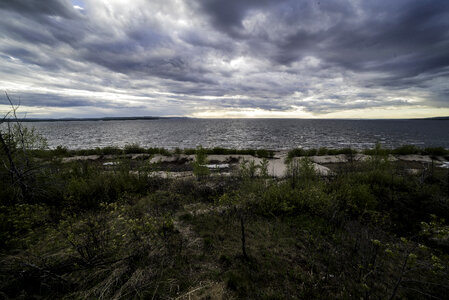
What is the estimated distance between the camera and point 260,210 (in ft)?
17.8

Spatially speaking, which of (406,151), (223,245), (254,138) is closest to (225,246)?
(223,245)

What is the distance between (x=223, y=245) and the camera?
12.8 feet

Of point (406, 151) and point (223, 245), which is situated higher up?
point (406, 151)

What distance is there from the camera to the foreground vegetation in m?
2.74

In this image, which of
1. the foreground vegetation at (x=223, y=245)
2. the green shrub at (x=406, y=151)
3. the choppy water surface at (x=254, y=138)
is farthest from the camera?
the choppy water surface at (x=254, y=138)

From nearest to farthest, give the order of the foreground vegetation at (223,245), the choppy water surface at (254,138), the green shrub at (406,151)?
the foreground vegetation at (223,245) → the green shrub at (406,151) → the choppy water surface at (254,138)

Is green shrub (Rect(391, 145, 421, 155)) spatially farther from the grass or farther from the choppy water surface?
the grass

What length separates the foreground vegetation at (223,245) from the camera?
2.74 meters

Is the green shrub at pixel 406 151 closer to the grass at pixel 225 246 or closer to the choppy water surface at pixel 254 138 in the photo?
the choppy water surface at pixel 254 138

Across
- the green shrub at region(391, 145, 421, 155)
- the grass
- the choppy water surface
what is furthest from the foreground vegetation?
the choppy water surface

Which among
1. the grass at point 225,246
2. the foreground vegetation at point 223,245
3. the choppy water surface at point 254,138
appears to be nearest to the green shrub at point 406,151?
the choppy water surface at point 254,138

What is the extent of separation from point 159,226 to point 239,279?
7.98ft

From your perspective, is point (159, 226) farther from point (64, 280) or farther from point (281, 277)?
point (281, 277)

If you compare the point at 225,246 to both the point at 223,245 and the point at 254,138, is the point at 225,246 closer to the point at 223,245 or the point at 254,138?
the point at 223,245
